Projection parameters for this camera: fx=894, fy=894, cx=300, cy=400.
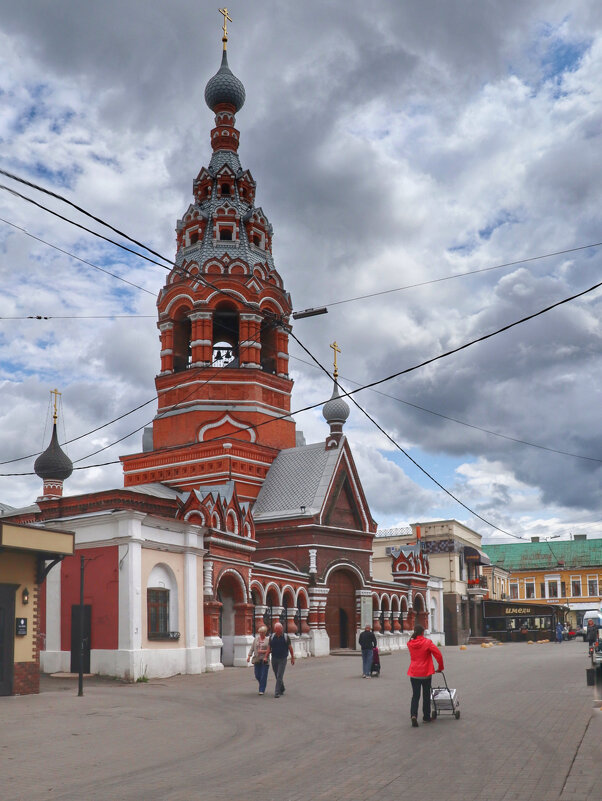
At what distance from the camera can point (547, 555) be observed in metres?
84.1

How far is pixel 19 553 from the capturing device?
20.2 meters

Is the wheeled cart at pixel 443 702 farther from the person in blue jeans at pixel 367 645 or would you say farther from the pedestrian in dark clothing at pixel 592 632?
the person in blue jeans at pixel 367 645

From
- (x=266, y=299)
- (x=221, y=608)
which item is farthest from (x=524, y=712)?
(x=266, y=299)

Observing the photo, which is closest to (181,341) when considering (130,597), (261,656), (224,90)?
(224,90)

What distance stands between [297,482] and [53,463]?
11090mm

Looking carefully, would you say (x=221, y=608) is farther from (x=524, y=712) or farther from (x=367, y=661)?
(x=524, y=712)

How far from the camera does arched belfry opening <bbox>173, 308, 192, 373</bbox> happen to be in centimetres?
4416

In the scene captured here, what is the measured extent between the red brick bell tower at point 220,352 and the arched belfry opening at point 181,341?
0.16 feet

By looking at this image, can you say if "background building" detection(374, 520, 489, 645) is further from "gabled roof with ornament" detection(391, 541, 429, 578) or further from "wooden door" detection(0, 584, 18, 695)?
"wooden door" detection(0, 584, 18, 695)

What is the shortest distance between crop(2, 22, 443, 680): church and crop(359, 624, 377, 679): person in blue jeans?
6.06 metres

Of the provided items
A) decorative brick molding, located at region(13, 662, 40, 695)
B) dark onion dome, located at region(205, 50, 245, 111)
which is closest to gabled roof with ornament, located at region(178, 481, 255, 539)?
decorative brick molding, located at region(13, 662, 40, 695)

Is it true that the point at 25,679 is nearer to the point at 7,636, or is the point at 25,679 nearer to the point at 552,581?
the point at 7,636

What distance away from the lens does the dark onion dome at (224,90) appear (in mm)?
47531

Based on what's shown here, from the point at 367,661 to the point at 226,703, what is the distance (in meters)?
6.87
